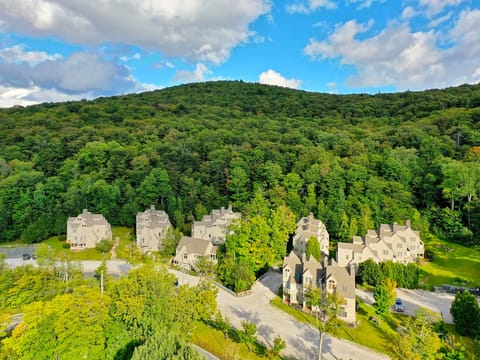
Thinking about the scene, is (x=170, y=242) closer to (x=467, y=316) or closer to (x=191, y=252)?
(x=191, y=252)

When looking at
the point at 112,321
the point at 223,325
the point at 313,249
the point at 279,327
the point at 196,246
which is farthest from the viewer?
the point at 196,246

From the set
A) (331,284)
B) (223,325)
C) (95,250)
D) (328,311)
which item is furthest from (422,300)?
(95,250)

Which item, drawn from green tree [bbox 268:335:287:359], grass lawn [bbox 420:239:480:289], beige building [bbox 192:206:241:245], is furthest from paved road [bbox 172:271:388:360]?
grass lawn [bbox 420:239:480:289]

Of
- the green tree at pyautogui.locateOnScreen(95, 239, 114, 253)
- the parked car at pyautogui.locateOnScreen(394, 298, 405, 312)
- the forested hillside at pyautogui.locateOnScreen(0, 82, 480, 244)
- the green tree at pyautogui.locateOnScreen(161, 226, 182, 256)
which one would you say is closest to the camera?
the parked car at pyautogui.locateOnScreen(394, 298, 405, 312)

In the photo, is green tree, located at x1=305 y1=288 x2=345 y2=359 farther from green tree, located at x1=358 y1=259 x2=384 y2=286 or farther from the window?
green tree, located at x1=358 y1=259 x2=384 y2=286

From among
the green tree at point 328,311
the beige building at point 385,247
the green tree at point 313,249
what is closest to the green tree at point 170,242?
the green tree at point 313,249

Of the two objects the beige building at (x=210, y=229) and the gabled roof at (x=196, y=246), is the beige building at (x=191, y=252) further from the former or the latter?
the beige building at (x=210, y=229)
